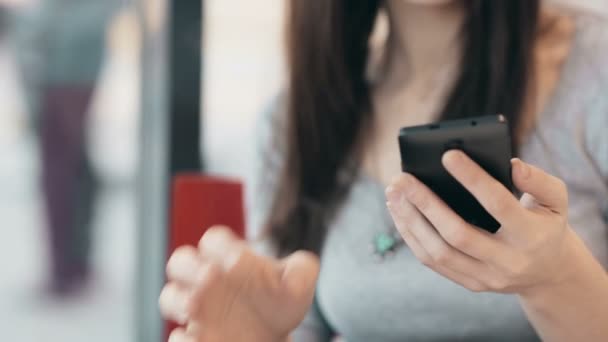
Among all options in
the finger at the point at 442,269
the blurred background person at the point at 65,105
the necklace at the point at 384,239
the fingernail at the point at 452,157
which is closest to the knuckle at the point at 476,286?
the finger at the point at 442,269

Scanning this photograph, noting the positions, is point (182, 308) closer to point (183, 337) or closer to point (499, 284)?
point (183, 337)

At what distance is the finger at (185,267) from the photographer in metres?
0.47

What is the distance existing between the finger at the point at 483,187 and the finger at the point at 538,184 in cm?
1

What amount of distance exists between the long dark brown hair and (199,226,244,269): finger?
14.3 inches

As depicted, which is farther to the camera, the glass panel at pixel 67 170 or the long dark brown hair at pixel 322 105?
the glass panel at pixel 67 170

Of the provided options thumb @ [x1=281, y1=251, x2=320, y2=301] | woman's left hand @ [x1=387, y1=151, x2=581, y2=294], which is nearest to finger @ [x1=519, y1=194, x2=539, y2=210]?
woman's left hand @ [x1=387, y1=151, x2=581, y2=294]

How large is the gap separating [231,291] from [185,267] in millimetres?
34

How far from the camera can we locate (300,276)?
0.48 metres

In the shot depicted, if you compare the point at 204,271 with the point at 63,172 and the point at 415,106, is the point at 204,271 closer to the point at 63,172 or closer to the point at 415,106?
the point at 415,106

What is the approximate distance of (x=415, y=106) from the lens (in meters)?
0.85

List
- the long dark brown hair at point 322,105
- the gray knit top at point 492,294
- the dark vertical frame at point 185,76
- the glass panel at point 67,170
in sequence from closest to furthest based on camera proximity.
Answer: the gray knit top at point 492,294 < the long dark brown hair at point 322,105 < the dark vertical frame at point 185,76 < the glass panel at point 67,170

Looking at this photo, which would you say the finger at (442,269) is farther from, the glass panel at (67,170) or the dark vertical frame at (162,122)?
the glass panel at (67,170)

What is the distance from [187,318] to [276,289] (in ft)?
0.20

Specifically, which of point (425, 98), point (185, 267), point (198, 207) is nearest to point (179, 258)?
point (185, 267)
